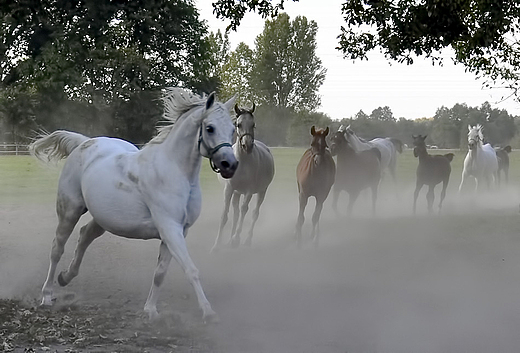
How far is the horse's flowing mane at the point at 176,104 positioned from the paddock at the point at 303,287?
5.28 feet

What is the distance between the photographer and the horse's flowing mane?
616 centimetres

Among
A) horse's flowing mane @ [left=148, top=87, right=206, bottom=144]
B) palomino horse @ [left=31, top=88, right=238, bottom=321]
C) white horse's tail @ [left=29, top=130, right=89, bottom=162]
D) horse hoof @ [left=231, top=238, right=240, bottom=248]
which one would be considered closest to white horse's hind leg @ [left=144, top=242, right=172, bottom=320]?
palomino horse @ [left=31, top=88, right=238, bottom=321]

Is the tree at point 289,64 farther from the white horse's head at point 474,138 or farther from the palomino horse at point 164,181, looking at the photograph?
the palomino horse at point 164,181

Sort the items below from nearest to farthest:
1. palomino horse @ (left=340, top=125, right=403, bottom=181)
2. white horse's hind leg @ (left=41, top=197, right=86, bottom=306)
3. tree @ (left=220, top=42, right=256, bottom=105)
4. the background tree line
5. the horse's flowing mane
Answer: the horse's flowing mane, white horse's hind leg @ (left=41, top=197, right=86, bottom=306), the background tree line, palomino horse @ (left=340, top=125, right=403, bottom=181), tree @ (left=220, top=42, right=256, bottom=105)

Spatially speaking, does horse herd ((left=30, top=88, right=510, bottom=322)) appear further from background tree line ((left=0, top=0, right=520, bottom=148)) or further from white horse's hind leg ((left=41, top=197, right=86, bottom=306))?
background tree line ((left=0, top=0, right=520, bottom=148))

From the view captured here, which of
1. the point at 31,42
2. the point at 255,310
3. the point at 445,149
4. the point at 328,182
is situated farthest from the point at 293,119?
the point at 255,310

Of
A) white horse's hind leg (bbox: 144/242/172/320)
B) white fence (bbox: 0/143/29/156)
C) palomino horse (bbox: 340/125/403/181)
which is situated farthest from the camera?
white fence (bbox: 0/143/29/156)

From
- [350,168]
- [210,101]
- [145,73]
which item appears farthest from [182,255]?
[145,73]

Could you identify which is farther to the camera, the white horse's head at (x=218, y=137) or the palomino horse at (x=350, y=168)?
the palomino horse at (x=350, y=168)

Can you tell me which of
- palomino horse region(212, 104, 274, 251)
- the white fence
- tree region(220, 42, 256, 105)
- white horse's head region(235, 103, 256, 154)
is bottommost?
the white fence

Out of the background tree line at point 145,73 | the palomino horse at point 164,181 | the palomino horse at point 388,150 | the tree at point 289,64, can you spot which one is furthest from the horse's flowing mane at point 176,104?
the tree at point 289,64

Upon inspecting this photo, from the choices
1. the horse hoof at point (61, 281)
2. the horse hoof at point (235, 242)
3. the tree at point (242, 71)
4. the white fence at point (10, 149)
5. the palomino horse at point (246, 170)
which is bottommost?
the white fence at point (10, 149)

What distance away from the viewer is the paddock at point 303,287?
532cm

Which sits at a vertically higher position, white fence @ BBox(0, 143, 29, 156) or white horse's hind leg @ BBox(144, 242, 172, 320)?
white horse's hind leg @ BBox(144, 242, 172, 320)
